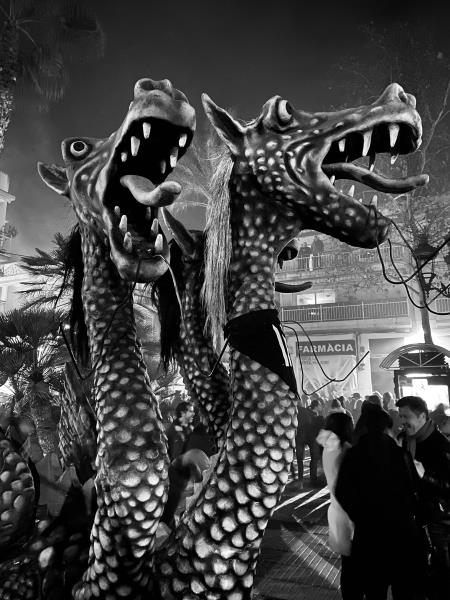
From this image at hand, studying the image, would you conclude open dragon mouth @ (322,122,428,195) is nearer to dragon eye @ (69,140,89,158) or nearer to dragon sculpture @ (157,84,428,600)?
dragon sculpture @ (157,84,428,600)

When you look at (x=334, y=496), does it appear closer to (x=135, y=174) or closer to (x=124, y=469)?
(x=124, y=469)

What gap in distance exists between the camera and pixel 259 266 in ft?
4.18

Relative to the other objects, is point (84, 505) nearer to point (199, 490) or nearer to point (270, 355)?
point (199, 490)

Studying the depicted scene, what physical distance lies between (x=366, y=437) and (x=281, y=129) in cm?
179

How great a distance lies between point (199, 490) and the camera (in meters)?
1.10

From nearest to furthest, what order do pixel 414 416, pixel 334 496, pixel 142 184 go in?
pixel 142 184 → pixel 334 496 → pixel 414 416

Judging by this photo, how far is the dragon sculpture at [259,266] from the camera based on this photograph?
1007 millimetres

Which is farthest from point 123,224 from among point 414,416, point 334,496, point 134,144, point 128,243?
point 414,416

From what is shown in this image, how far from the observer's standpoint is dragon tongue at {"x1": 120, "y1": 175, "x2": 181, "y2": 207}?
3.36ft

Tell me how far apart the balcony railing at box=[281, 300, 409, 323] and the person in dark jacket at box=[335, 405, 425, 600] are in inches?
617

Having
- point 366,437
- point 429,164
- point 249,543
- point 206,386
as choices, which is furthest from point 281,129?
point 429,164

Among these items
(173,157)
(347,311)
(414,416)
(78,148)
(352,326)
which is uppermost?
(347,311)

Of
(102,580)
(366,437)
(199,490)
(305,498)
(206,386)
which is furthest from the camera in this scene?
(305,498)

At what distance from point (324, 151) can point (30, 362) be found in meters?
5.04
